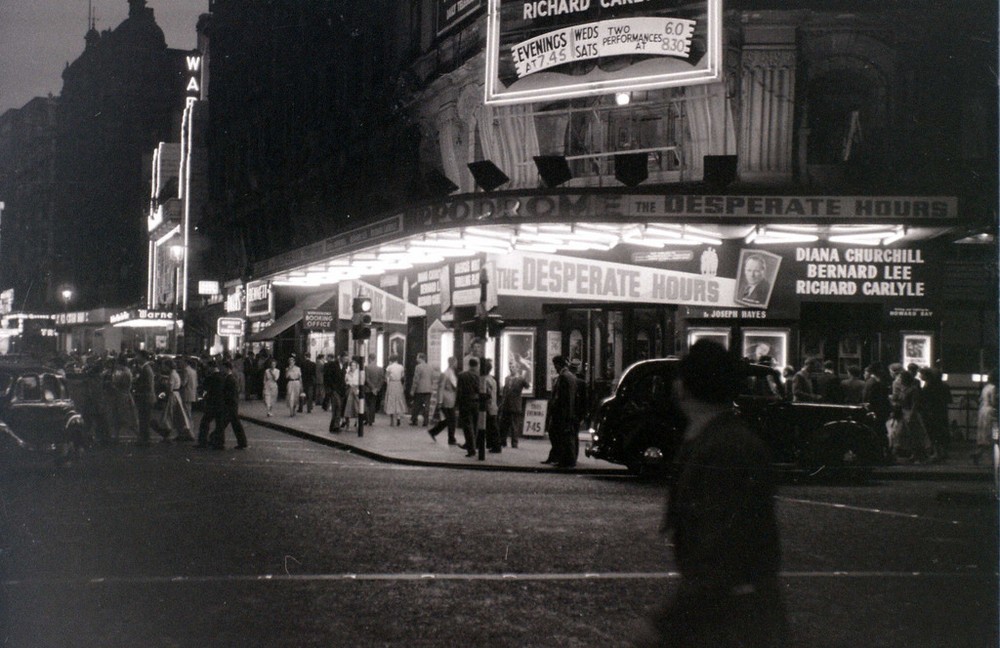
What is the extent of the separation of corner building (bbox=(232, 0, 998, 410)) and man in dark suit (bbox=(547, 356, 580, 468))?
5.13 m

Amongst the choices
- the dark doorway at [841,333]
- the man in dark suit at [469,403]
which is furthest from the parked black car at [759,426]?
the dark doorway at [841,333]

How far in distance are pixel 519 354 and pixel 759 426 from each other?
11.4 meters

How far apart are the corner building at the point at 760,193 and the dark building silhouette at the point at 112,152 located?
68041 mm

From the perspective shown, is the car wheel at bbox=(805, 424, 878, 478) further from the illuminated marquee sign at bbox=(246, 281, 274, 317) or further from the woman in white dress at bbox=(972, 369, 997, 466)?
the illuminated marquee sign at bbox=(246, 281, 274, 317)

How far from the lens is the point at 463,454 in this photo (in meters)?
20.2

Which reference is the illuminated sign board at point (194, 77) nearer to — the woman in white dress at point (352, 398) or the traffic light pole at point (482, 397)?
the woman in white dress at point (352, 398)

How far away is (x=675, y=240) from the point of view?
26.5 m

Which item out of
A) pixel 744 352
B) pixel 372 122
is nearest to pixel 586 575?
pixel 744 352

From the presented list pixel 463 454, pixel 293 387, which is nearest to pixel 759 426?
pixel 463 454

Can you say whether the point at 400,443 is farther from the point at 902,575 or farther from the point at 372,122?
the point at 372,122

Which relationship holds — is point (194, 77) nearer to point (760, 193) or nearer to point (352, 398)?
point (352, 398)

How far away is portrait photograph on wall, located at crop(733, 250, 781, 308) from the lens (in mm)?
25375

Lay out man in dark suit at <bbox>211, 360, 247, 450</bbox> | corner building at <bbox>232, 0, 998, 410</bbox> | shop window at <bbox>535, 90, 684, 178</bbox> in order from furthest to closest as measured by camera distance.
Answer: shop window at <bbox>535, 90, 684, 178</bbox> < corner building at <bbox>232, 0, 998, 410</bbox> < man in dark suit at <bbox>211, 360, 247, 450</bbox>

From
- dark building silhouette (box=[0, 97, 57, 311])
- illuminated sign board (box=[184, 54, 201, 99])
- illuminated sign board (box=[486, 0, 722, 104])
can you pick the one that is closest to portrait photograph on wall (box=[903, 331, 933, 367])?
illuminated sign board (box=[486, 0, 722, 104])
